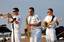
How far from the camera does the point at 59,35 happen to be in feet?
42.2

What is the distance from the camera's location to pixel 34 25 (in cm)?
814

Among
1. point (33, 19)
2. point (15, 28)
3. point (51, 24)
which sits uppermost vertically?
point (33, 19)

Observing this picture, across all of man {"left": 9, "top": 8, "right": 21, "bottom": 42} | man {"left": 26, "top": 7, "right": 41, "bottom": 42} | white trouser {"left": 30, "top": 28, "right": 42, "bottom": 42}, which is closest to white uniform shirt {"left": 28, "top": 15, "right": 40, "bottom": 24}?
man {"left": 26, "top": 7, "right": 41, "bottom": 42}

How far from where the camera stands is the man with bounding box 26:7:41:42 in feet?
26.7

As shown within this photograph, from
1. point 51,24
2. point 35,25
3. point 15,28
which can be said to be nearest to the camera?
point 35,25

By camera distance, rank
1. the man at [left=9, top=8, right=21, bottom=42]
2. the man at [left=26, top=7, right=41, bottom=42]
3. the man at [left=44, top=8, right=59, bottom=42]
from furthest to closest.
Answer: the man at [left=9, top=8, right=21, bottom=42] < the man at [left=44, top=8, right=59, bottom=42] < the man at [left=26, top=7, right=41, bottom=42]

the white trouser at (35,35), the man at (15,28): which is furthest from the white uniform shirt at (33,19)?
the man at (15,28)

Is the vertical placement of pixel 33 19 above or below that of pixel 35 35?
above

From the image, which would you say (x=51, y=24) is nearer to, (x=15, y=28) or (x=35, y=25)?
(x=35, y=25)

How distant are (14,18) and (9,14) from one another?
0.32 meters

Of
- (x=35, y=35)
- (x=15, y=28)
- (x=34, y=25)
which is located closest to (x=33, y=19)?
(x=34, y=25)

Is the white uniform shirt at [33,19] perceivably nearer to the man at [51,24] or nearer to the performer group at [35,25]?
the performer group at [35,25]

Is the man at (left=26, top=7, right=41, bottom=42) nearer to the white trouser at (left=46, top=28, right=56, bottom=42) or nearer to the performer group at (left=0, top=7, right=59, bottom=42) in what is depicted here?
the performer group at (left=0, top=7, right=59, bottom=42)

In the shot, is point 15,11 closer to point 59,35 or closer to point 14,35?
point 14,35
